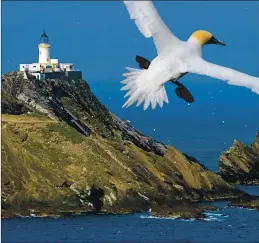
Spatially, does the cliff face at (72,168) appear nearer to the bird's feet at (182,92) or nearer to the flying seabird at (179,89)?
the flying seabird at (179,89)

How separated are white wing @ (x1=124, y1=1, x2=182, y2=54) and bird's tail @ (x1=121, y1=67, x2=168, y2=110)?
317mm

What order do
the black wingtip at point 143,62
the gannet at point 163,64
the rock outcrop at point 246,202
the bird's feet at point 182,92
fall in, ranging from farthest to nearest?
1. the rock outcrop at point 246,202
2. the black wingtip at point 143,62
3. the bird's feet at point 182,92
4. the gannet at point 163,64

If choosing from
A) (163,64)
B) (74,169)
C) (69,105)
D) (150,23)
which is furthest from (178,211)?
(163,64)

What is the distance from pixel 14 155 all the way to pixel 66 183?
380 cm

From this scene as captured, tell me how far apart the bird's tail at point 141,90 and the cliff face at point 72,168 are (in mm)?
46304

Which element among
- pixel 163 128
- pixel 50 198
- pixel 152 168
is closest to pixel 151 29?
pixel 50 198

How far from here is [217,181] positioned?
2566 inches

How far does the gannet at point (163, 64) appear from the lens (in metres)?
7.45

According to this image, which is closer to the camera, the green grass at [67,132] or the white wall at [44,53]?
the green grass at [67,132]

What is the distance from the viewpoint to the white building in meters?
71.2

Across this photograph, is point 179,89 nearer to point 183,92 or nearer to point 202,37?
point 183,92

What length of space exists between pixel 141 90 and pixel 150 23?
83cm

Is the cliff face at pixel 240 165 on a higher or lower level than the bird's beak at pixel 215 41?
higher

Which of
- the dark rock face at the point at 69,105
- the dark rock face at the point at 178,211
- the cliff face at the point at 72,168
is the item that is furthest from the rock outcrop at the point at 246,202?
the dark rock face at the point at 69,105
